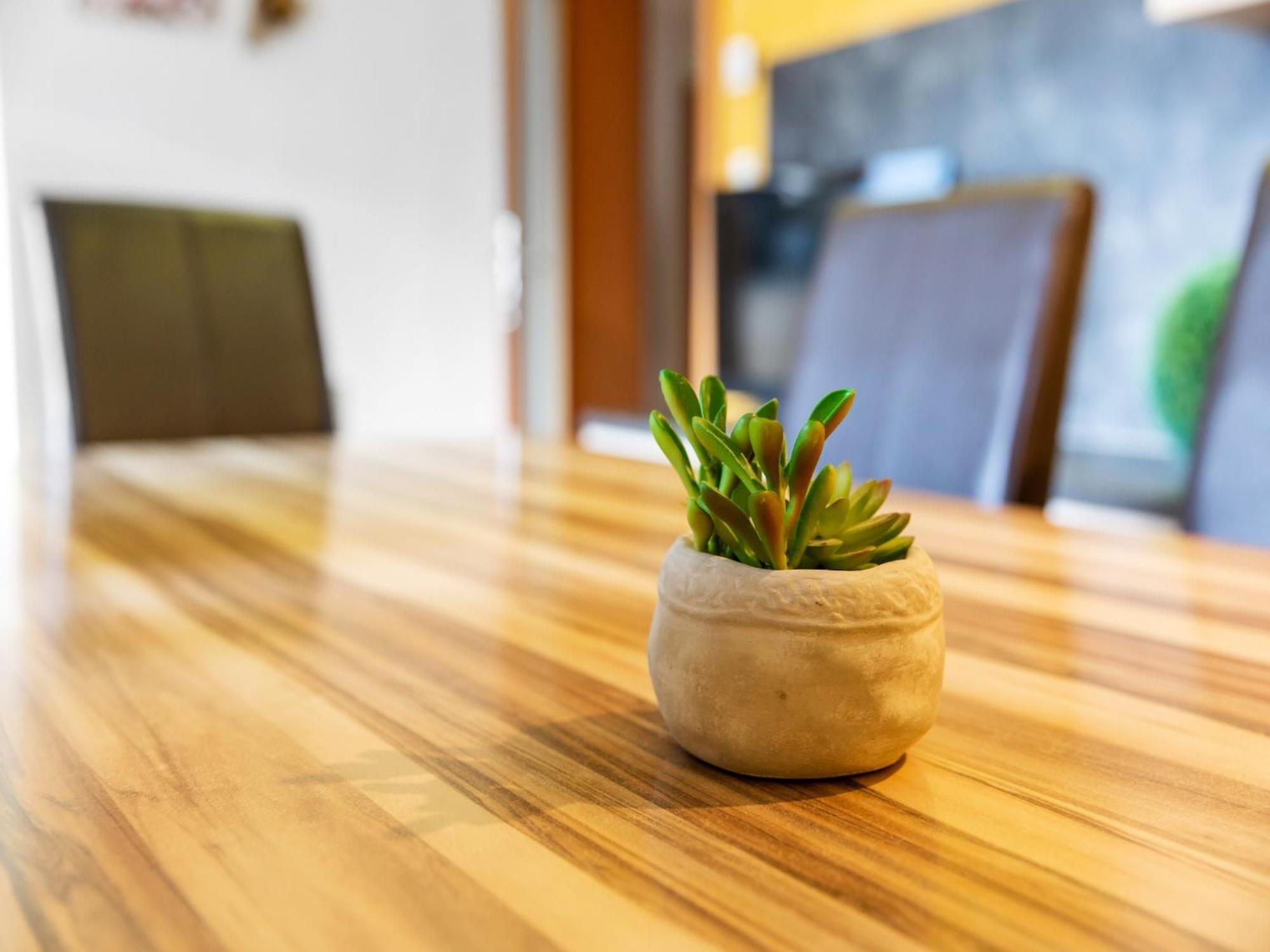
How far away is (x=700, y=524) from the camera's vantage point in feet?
1.39

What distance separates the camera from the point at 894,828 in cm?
37

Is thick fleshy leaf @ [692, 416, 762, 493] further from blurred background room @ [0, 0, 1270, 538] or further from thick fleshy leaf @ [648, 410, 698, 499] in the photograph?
blurred background room @ [0, 0, 1270, 538]

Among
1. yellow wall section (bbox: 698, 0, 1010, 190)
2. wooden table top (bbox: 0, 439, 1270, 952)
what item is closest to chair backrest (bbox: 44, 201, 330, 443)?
wooden table top (bbox: 0, 439, 1270, 952)

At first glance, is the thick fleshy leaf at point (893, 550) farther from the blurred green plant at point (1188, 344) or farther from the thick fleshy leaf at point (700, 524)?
the blurred green plant at point (1188, 344)

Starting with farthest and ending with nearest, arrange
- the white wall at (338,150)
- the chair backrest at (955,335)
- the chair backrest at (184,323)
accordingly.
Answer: the white wall at (338,150) → the chair backrest at (184,323) → the chair backrest at (955,335)

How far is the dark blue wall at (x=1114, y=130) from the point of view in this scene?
2.38 m

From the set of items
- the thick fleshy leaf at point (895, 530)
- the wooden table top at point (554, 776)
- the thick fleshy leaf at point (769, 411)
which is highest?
the thick fleshy leaf at point (769, 411)

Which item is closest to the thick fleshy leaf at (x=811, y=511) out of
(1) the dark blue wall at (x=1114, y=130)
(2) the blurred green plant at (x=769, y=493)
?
(2) the blurred green plant at (x=769, y=493)

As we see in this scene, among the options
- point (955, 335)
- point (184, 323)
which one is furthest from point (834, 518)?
point (184, 323)

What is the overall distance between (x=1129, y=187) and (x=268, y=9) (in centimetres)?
244

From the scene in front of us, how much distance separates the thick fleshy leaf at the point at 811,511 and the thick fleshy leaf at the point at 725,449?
0.06 feet

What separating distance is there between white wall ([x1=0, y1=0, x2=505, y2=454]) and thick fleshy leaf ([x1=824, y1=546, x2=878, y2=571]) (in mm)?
2821

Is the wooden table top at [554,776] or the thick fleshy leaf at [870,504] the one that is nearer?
the wooden table top at [554,776]

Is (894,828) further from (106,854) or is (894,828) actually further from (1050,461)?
(1050,461)
